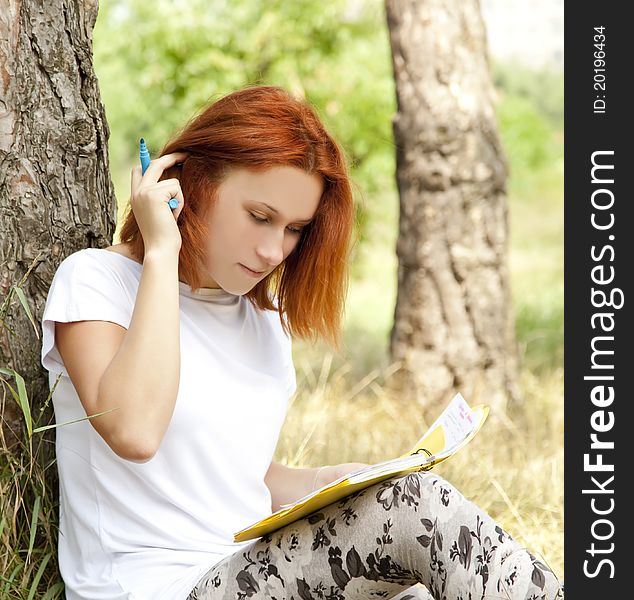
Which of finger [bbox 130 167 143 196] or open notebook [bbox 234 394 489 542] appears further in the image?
finger [bbox 130 167 143 196]

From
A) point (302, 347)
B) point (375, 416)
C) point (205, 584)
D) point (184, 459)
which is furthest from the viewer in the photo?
point (302, 347)

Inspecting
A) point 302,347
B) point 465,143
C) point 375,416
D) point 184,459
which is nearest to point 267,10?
point 302,347

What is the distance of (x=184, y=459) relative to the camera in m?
2.23

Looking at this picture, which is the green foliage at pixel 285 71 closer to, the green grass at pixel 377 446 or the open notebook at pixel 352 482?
the green grass at pixel 377 446

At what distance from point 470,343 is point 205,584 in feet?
10.6

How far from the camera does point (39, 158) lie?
8.34 ft

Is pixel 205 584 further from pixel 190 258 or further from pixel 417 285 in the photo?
pixel 417 285

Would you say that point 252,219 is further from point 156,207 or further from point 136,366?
point 136,366

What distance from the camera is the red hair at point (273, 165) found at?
2.30m

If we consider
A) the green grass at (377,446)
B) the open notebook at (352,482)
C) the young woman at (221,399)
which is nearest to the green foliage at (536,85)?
the green grass at (377,446)

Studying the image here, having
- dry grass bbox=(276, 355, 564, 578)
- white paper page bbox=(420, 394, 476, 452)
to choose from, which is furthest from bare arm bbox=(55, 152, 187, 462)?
dry grass bbox=(276, 355, 564, 578)

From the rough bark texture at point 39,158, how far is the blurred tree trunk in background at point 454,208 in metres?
2.73

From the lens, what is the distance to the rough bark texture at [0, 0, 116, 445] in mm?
2475

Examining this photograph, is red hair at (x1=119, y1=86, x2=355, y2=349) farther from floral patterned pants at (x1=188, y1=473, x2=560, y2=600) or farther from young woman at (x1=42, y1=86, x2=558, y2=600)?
floral patterned pants at (x1=188, y1=473, x2=560, y2=600)
